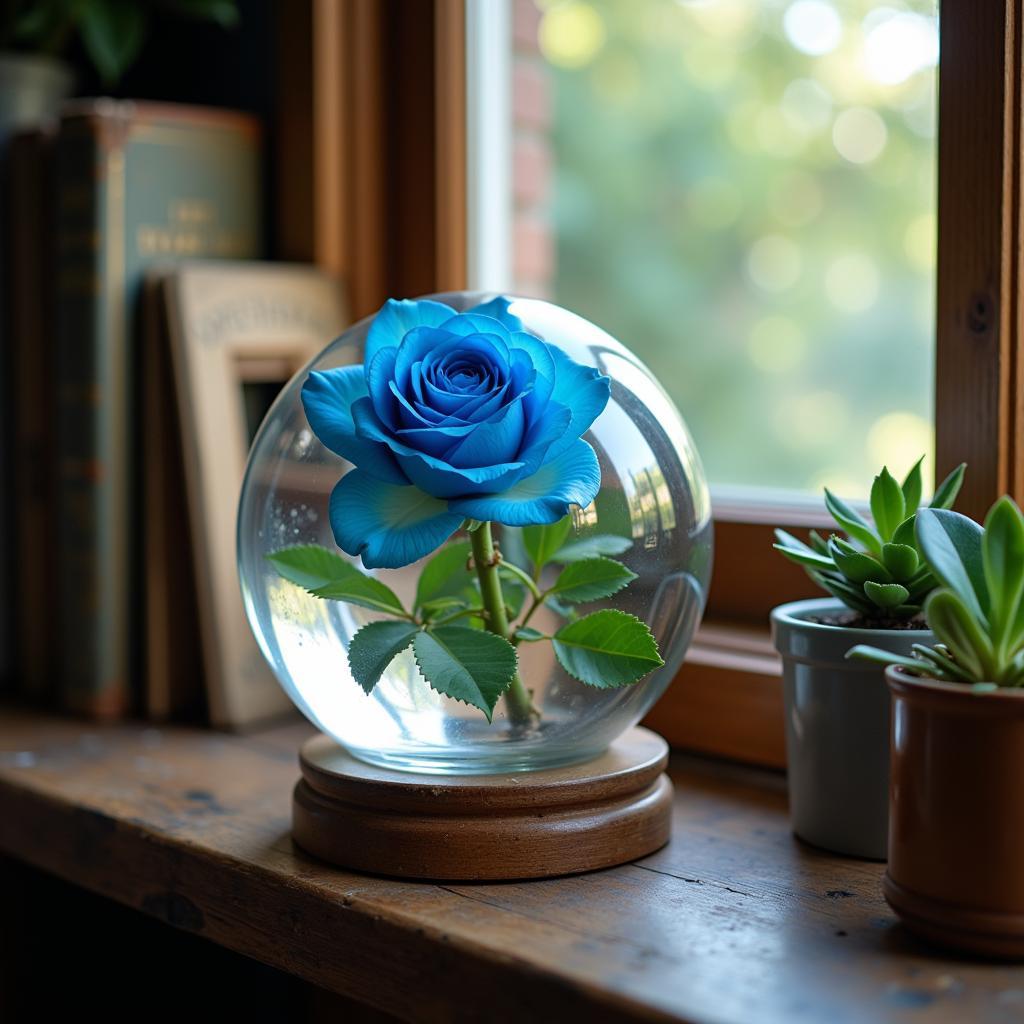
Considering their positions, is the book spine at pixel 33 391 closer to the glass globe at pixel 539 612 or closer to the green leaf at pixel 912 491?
the glass globe at pixel 539 612

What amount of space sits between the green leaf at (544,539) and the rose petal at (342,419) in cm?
8

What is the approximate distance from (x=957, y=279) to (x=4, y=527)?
0.77m

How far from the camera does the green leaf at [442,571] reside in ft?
2.09

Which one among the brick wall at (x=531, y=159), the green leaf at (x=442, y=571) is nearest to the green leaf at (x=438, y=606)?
the green leaf at (x=442, y=571)

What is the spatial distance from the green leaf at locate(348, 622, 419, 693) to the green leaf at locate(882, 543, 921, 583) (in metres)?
0.22

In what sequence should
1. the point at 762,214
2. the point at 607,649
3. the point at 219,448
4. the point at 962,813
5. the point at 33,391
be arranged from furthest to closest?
the point at 762,214
the point at 33,391
the point at 219,448
the point at 607,649
the point at 962,813

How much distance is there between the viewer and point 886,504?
628 millimetres

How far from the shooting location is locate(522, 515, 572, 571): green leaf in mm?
628

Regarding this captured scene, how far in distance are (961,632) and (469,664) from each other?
0.21 meters

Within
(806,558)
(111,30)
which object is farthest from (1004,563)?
(111,30)

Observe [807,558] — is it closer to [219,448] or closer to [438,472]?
[438,472]

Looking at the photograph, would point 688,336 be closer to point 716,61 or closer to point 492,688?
point 716,61

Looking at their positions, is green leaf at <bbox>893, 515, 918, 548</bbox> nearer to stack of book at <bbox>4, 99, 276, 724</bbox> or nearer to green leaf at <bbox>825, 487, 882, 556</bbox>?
green leaf at <bbox>825, 487, 882, 556</bbox>

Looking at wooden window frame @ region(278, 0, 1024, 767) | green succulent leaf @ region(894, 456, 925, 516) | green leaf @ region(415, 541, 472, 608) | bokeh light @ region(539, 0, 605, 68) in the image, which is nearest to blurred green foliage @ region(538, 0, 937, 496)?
bokeh light @ region(539, 0, 605, 68)
